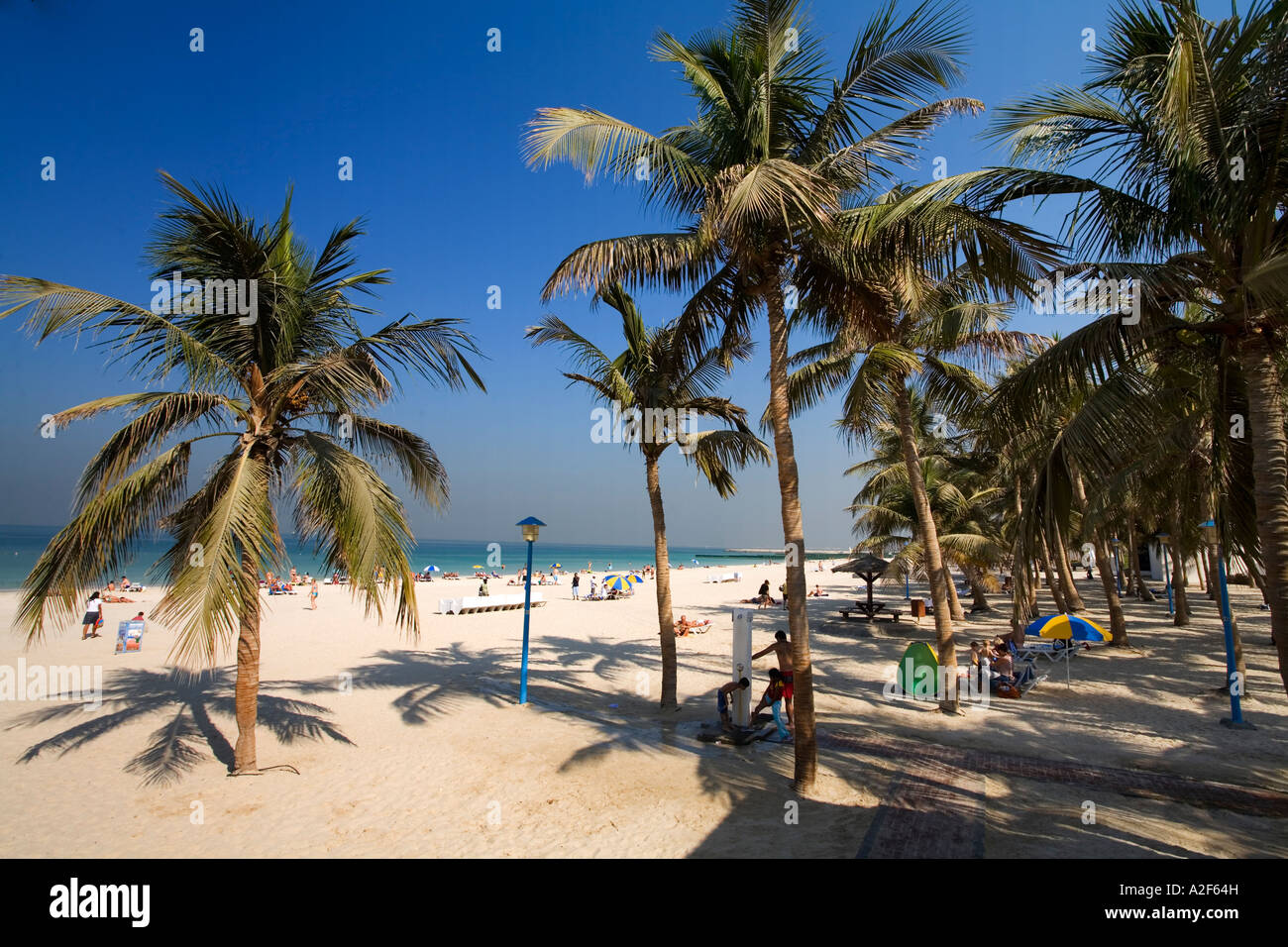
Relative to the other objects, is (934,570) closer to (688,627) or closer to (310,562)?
(688,627)

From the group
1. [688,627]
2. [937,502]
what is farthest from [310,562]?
[937,502]

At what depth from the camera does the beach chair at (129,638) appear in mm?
16344

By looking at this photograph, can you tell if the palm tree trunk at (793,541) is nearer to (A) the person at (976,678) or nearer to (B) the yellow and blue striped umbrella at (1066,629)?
(A) the person at (976,678)

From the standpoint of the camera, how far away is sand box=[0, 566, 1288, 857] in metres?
5.75

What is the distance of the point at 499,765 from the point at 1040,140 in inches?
360

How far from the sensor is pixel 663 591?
10.8 m

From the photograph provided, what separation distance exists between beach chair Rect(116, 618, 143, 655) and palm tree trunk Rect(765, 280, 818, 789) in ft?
58.8

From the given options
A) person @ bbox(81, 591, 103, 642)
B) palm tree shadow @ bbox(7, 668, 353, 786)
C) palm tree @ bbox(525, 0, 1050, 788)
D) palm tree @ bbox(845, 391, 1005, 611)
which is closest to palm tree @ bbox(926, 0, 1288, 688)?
palm tree @ bbox(525, 0, 1050, 788)

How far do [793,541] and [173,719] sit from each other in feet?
33.2

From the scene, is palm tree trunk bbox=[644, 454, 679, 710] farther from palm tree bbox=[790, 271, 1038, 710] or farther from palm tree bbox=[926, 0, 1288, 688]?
palm tree bbox=[926, 0, 1288, 688]

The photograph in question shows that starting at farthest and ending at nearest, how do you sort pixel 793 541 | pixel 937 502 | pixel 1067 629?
pixel 937 502, pixel 1067 629, pixel 793 541
